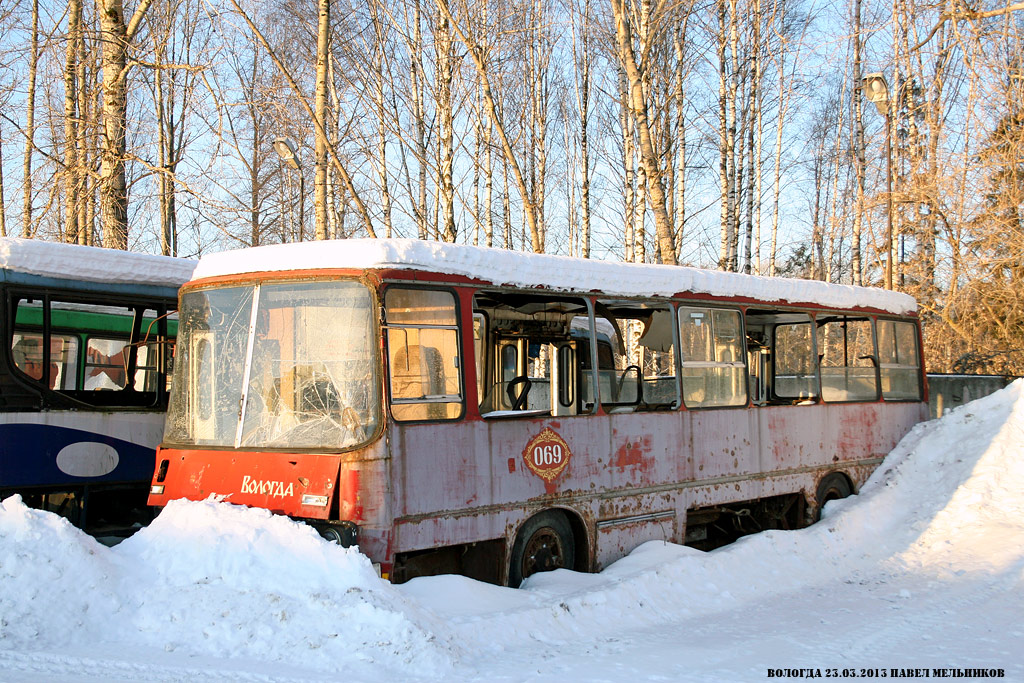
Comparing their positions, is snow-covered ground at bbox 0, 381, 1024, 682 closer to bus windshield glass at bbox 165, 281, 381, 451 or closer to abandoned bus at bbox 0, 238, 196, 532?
bus windshield glass at bbox 165, 281, 381, 451

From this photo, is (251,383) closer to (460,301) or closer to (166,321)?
(460,301)

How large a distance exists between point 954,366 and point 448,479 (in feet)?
48.5

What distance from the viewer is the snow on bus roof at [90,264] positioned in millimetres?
9828

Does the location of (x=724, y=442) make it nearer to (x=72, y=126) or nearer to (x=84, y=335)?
(x=84, y=335)

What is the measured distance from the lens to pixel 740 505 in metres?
10.9

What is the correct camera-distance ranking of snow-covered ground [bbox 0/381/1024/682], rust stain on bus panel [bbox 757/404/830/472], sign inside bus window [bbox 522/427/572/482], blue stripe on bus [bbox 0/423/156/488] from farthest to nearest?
rust stain on bus panel [bbox 757/404/830/472] → blue stripe on bus [bbox 0/423/156/488] → sign inside bus window [bbox 522/427/572/482] → snow-covered ground [bbox 0/381/1024/682]

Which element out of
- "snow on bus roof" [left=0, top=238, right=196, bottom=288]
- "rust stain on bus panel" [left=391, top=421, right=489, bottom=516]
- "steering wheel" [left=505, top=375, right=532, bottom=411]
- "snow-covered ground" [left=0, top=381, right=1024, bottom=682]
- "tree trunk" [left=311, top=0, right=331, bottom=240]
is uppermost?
"tree trunk" [left=311, top=0, right=331, bottom=240]

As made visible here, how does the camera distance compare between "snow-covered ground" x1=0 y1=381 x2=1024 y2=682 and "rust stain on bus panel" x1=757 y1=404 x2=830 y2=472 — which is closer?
"snow-covered ground" x1=0 y1=381 x2=1024 y2=682

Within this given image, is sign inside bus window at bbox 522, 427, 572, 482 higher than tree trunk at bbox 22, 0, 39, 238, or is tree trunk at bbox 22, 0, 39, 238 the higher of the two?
tree trunk at bbox 22, 0, 39, 238

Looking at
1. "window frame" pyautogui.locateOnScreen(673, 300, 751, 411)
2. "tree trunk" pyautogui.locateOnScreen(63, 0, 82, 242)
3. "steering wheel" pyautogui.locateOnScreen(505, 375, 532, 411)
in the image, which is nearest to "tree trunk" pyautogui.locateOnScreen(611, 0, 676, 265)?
"window frame" pyautogui.locateOnScreen(673, 300, 751, 411)

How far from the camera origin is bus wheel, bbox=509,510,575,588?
807cm

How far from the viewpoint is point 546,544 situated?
27.8 feet

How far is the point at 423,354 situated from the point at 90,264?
4.92 meters

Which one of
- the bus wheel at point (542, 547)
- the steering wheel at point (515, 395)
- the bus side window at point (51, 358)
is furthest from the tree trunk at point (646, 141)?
the bus side window at point (51, 358)
